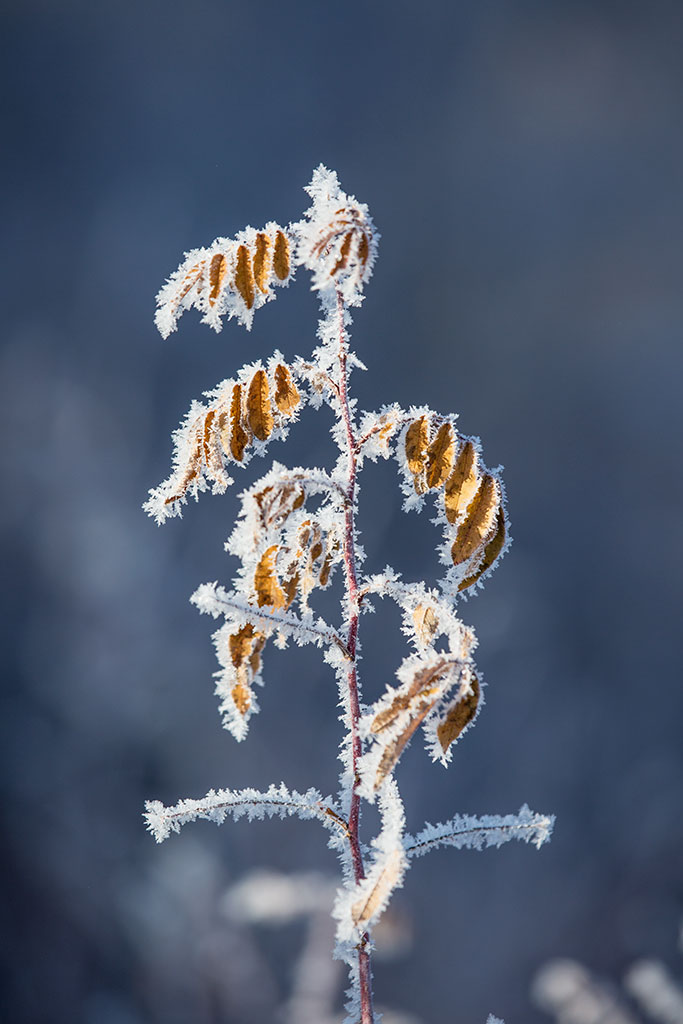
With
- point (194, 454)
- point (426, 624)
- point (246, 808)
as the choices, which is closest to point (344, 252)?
point (194, 454)

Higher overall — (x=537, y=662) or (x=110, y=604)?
(x=110, y=604)

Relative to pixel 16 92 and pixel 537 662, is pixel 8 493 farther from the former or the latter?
pixel 537 662

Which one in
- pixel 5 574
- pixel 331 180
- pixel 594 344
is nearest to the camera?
pixel 331 180

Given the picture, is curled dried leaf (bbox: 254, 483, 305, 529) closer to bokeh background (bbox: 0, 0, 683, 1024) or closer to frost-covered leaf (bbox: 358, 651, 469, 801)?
frost-covered leaf (bbox: 358, 651, 469, 801)

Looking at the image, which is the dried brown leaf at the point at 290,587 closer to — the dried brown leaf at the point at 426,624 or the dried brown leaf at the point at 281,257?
the dried brown leaf at the point at 426,624

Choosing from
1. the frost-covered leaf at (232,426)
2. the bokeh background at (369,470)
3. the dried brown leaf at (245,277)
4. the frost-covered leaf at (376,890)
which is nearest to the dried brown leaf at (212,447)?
the frost-covered leaf at (232,426)

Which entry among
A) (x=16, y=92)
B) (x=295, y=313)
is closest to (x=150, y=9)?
(x=16, y=92)

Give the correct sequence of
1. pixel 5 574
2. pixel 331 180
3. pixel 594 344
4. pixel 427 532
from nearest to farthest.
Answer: pixel 331 180 → pixel 5 574 → pixel 427 532 → pixel 594 344

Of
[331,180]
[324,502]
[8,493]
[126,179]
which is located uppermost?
[126,179]
